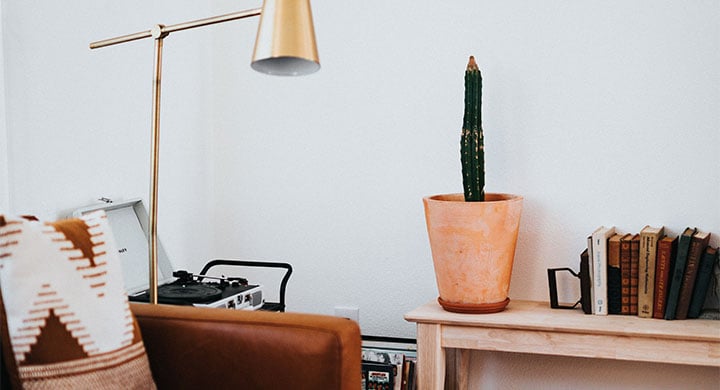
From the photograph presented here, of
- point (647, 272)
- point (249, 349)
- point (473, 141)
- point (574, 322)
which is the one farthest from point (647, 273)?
point (249, 349)

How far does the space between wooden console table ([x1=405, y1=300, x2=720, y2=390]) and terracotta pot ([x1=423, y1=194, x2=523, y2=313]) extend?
6cm

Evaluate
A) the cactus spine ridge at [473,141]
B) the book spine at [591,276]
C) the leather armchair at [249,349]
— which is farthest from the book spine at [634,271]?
the leather armchair at [249,349]

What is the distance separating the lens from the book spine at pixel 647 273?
2236 millimetres

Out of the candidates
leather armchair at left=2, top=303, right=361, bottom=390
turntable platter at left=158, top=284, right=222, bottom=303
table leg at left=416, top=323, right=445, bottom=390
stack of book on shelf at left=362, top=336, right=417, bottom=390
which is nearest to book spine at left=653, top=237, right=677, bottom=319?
table leg at left=416, top=323, right=445, bottom=390

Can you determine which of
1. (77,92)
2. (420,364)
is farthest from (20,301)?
(420,364)

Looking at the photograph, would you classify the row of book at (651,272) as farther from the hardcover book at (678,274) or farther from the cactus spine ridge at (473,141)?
the cactus spine ridge at (473,141)

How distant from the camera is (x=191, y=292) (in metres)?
2.20

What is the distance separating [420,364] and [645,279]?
72cm

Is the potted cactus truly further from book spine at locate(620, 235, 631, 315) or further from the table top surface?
book spine at locate(620, 235, 631, 315)

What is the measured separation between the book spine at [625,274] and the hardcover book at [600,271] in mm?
47

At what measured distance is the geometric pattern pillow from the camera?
4.31ft

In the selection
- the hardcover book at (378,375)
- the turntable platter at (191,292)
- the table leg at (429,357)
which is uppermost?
the turntable platter at (191,292)

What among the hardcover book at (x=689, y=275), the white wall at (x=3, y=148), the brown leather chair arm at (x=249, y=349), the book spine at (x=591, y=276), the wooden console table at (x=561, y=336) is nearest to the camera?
the brown leather chair arm at (x=249, y=349)

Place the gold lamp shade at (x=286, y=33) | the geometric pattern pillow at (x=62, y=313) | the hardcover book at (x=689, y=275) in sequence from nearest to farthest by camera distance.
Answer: the geometric pattern pillow at (x=62, y=313)
the gold lamp shade at (x=286, y=33)
the hardcover book at (x=689, y=275)
